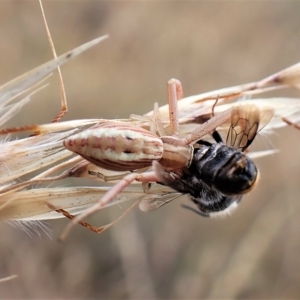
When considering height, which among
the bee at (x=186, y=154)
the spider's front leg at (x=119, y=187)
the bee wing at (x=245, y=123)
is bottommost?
the spider's front leg at (x=119, y=187)

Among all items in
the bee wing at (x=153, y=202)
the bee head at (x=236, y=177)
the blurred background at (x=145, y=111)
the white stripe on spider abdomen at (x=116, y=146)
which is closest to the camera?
the white stripe on spider abdomen at (x=116, y=146)

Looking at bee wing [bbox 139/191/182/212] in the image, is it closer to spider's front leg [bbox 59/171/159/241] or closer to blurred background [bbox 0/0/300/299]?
spider's front leg [bbox 59/171/159/241]

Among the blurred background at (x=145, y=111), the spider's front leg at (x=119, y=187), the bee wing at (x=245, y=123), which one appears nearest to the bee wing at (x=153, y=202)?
the spider's front leg at (x=119, y=187)

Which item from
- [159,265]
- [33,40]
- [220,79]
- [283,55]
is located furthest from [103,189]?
[283,55]

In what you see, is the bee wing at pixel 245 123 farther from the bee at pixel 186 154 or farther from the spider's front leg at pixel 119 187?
the spider's front leg at pixel 119 187

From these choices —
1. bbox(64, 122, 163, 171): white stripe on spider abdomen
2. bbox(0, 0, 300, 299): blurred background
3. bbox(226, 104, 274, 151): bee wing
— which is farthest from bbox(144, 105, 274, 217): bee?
bbox(0, 0, 300, 299): blurred background

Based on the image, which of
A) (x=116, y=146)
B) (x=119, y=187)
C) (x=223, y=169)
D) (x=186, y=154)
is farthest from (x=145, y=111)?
(x=119, y=187)
